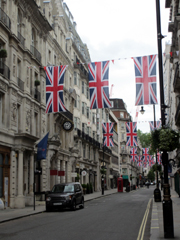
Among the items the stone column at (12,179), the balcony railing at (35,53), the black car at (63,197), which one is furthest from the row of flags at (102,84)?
the balcony railing at (35,53)

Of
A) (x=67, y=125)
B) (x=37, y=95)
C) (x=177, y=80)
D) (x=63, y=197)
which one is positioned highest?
(x=177, y=80)

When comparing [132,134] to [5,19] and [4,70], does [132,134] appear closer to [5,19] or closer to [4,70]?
[4,70]

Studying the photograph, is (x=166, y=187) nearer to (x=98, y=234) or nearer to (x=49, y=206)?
(x=98, y=234)

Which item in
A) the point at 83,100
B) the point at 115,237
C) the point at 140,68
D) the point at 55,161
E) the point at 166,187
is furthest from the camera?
the point at 83,100

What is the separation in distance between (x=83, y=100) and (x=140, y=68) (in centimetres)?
3573

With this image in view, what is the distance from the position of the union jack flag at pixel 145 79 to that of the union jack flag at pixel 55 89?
7.88 m

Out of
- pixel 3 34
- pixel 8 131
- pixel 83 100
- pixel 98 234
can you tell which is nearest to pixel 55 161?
pixel 8 131

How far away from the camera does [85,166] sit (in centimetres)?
5475

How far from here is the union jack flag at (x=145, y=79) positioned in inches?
733

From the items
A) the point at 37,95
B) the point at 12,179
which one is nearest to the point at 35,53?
the point at 37,95

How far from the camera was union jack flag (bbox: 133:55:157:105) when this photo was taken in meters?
18.6

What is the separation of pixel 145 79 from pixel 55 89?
29.2 feet

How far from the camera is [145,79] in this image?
19.0m

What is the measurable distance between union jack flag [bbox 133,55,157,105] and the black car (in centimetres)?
770
